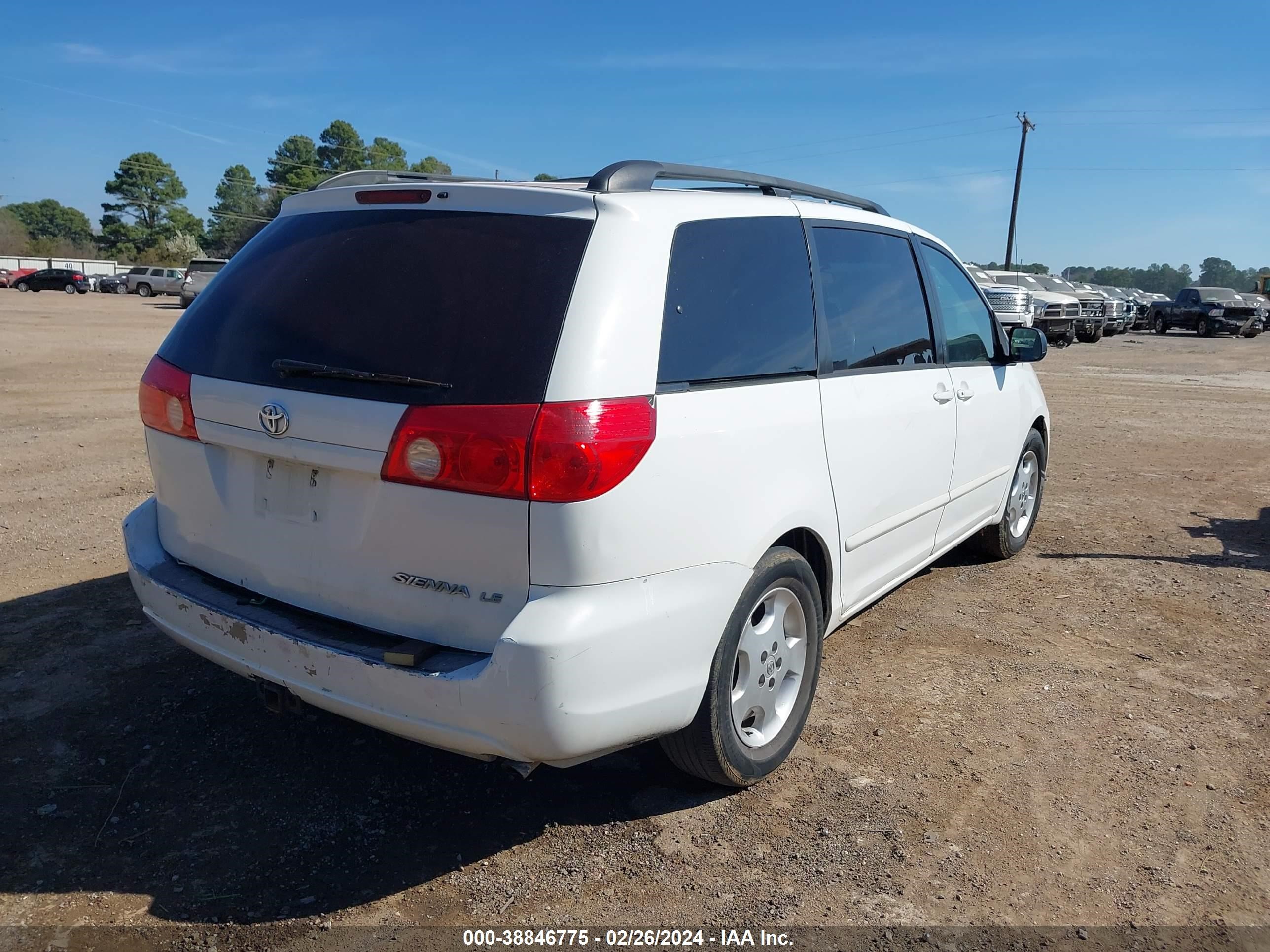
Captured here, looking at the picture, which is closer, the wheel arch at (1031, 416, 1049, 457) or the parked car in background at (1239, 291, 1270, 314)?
the wheel arch at (1031, 416, 1049, 457)

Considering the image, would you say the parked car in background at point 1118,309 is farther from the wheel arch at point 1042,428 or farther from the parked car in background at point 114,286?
the parked car in background at point 114,286

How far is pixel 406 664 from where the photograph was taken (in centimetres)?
260

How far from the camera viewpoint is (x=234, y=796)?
318 centimetres

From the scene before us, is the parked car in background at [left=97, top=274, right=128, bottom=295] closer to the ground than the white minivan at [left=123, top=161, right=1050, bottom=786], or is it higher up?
closer to the ground

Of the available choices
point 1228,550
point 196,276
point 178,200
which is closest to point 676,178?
point 1228,550

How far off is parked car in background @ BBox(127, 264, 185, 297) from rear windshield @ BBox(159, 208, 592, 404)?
61403 mm

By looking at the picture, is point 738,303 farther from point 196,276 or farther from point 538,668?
point 196,276

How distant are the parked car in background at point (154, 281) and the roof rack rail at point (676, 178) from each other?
6134cm

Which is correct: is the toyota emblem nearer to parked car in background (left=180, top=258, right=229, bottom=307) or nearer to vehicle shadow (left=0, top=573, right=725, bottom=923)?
vehicle shadow (left=0, top=573, right=725, bottom=923)

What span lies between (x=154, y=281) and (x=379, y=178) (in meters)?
64.5

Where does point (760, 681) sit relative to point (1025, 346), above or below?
below

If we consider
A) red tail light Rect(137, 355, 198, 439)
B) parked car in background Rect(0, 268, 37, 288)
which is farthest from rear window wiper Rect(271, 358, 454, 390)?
parked car in background Rect(0, 268, 37, 288)

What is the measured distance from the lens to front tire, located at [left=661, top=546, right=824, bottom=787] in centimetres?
300

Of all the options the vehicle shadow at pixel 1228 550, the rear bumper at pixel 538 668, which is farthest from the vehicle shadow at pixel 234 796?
the vehicle shadow at pixel 1228 550
